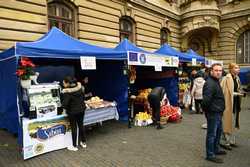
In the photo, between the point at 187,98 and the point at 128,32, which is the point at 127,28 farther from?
the point at 187,98

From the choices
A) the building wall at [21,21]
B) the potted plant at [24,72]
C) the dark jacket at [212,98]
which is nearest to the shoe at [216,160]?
the dark jacket at [212,98]

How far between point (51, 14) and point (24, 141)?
7.24 m

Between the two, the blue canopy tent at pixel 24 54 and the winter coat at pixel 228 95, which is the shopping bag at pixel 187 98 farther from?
the winter coat at pixel 228 95

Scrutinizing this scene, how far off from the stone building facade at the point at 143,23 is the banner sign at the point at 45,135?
469 centimetres

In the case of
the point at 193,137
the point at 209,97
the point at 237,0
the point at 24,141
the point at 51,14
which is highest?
the point at 237,0

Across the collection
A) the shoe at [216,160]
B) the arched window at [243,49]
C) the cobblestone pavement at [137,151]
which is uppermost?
the arched window at [243,49]

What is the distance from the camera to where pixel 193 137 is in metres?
6.50

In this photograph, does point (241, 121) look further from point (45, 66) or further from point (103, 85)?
point (45, 66)

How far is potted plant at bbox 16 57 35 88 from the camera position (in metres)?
5.21

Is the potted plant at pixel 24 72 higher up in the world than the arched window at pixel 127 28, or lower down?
lower down

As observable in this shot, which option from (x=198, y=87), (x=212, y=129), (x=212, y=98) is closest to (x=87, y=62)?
(x=212, y=98)

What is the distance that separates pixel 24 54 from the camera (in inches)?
202

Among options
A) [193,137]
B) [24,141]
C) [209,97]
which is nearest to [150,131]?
[193,137]

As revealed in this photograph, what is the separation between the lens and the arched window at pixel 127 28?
48.2 feet
